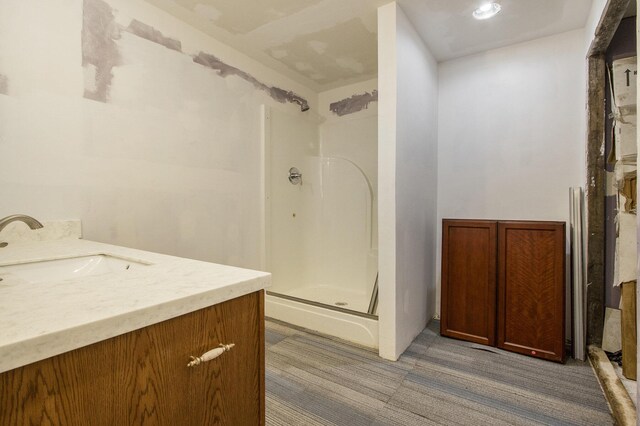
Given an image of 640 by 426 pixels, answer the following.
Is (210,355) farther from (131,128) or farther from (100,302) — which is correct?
(131,128)

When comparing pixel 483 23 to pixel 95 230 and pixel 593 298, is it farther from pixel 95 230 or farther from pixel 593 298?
pixel 95 230

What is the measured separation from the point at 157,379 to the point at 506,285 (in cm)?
215

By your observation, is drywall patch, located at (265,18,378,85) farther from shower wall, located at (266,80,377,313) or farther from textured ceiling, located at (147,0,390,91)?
shower wall, located at (266,80,377,313)

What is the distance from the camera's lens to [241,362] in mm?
715

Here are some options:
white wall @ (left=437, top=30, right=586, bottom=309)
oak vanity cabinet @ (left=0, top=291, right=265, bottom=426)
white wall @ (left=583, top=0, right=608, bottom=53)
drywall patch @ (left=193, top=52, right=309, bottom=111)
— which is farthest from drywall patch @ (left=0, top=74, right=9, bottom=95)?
white wall @ (left=583, top=0, right=608, bottom=53)

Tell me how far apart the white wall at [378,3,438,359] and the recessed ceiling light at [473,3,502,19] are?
0.40 meters

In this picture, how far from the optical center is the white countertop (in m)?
0.42

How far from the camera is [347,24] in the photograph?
214 centimetres

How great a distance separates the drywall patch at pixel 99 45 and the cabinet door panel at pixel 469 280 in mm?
2362

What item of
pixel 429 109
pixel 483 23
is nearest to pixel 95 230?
pixel 429 109

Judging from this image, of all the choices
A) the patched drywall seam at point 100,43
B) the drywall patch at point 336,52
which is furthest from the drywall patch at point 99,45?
the drywall patch at point 336,52

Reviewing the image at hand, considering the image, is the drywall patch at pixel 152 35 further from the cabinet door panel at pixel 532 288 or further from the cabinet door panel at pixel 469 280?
the cabinet door panel at pixel 532 288

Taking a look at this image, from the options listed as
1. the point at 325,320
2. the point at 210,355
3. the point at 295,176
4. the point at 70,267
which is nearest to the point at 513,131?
the point at 295,176

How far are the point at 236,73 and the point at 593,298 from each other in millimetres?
3044
